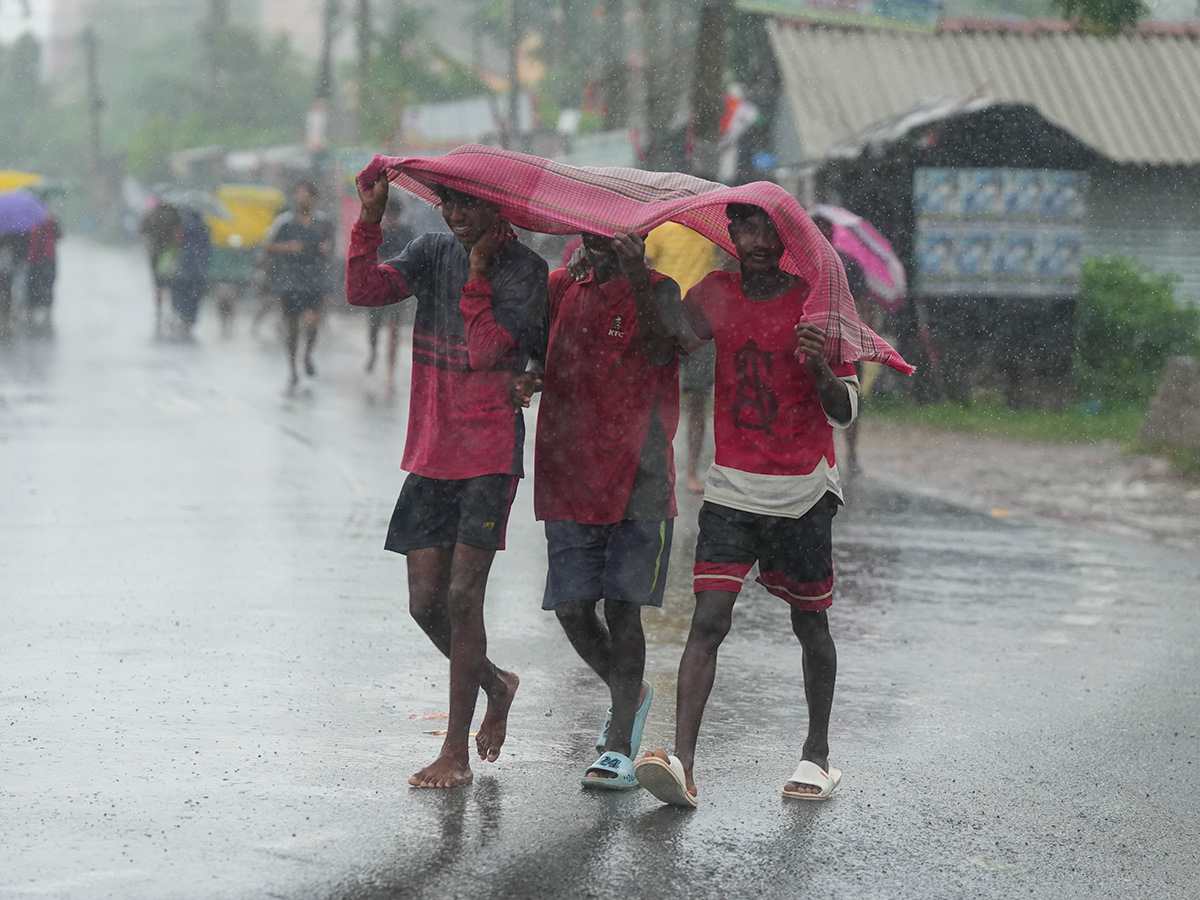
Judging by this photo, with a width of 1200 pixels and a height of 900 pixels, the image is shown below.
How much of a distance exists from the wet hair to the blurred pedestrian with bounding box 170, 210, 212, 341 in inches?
784

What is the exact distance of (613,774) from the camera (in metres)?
4.82

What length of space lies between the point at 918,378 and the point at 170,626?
11.9 m

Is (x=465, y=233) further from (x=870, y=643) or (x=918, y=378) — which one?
(x=918, y=378)

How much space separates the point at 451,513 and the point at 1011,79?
17.5 m

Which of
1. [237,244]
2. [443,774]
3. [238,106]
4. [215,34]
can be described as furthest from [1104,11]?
[238,106]

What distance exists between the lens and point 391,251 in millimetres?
17297

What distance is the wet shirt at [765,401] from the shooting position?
4723 mm

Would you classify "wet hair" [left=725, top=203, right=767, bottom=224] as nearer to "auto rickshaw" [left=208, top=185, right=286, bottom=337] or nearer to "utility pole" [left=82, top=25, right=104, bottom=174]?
"auto rickshaw" [left=208, top=185, right=286, bottom=337]

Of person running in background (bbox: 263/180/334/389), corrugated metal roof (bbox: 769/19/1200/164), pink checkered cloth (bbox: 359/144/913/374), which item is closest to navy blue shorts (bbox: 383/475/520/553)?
pink checkered cloth (bbox: 359/144/913/374)

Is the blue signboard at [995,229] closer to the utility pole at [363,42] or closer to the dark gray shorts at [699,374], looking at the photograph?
the dark gray shorts at [699,374]

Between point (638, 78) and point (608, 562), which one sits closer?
point (608, 562)

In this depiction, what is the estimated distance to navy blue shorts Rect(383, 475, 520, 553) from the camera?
4.76 m

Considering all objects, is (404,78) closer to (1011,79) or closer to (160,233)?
(160,233)

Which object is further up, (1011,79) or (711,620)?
(1011,79)
